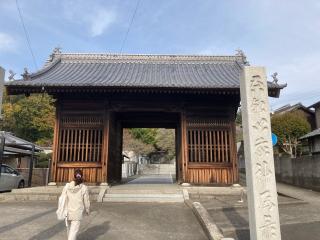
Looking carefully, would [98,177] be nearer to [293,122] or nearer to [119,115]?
[119,115]

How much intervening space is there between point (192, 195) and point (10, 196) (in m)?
7.39

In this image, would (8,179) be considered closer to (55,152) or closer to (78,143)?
(55,152)

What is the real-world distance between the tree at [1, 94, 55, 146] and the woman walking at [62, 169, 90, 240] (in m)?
38.4

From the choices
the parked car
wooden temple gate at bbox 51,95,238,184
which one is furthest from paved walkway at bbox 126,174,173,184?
the parked car

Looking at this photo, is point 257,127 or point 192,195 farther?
point 192,195

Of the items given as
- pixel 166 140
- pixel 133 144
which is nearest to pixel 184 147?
pixel 133 144

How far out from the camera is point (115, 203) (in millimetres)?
11539

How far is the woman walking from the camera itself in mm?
5809

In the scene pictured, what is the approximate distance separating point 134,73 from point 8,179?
9277mm

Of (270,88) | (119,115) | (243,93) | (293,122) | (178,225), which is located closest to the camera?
(243,93)

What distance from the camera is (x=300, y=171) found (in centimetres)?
1709

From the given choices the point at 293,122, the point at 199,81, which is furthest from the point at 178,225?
the point at 293,122

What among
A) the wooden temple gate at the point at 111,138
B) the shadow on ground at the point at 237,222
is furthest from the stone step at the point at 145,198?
the shadow on ground at the point at 237,222

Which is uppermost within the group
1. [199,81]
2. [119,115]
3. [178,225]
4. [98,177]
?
[199,81]
